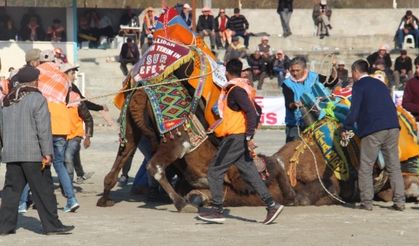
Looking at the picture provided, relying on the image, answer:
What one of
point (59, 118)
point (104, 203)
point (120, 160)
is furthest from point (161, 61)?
point (104, 203)

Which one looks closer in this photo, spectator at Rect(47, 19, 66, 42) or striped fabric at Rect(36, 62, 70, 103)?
striped fabric at Rect(36, 62, 70, 103)

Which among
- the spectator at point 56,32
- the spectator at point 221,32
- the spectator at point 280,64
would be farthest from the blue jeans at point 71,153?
the spectator at point 221,32

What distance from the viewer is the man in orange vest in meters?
11.2

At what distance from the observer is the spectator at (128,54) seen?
30.3m

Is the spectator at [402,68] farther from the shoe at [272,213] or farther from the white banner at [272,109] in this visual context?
the shoe at [272,213]

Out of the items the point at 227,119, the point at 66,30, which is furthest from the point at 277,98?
the point at 227,119

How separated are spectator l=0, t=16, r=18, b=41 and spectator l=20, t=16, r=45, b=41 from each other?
0.77ft

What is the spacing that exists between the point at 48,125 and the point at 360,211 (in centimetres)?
377

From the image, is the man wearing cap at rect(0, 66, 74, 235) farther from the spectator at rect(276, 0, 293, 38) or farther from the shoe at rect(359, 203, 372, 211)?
the spectator at rect(276, 0, 293, 38)

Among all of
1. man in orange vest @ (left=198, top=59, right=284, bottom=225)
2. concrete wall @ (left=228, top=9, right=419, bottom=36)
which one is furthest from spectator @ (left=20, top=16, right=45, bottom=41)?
man in orange vest @ (left=198, top=59, right=284, bottom=225)

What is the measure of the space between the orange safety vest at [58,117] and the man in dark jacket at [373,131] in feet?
10.5

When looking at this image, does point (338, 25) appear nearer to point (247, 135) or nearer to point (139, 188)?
point (139, 188)

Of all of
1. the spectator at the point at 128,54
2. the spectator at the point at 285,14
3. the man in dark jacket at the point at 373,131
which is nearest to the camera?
the man in dark jacket at the point at 373,131

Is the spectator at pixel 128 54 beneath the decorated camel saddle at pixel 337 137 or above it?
beneath
